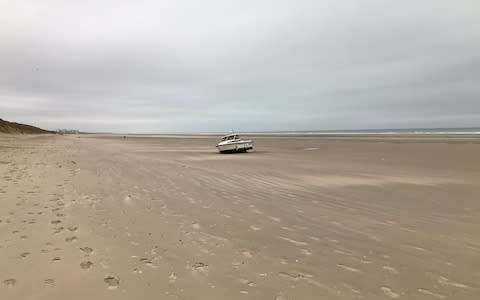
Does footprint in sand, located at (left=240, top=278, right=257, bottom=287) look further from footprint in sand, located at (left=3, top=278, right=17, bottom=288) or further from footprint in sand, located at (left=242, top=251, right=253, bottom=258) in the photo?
footprint in sand, located at (left=3, top=278, right=17, bottom=288)

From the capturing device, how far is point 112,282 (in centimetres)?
388

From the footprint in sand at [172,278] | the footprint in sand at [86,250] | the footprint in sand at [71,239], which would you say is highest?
the footprint in sand at [71,239]

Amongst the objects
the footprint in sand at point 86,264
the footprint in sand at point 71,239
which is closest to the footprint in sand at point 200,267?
the footprint in sand at point 86,264

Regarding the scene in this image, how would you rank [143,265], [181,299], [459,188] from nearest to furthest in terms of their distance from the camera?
1. [181,299]
2. [143,265]
3. [459,188]

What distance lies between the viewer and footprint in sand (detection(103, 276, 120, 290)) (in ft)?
12.4

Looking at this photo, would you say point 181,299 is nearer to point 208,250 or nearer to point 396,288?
point 208,250

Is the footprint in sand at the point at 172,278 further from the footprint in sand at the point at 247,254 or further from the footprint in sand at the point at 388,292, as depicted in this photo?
the footprint in sand at the point at 388,292

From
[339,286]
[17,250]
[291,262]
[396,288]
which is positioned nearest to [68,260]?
[17,250]

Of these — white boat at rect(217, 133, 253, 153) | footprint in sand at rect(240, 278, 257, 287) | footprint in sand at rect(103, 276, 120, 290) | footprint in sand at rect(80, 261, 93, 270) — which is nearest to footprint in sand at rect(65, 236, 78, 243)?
footprint in sand at rect(80, 261, 93, 270)

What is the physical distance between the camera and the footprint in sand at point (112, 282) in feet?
12.4

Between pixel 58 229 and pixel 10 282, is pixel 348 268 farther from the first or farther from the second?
pixel 58 229

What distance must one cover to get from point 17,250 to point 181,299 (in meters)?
2.98

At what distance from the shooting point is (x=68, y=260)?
4516 millimetres

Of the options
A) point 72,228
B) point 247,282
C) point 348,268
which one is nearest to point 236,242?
point 247,282
